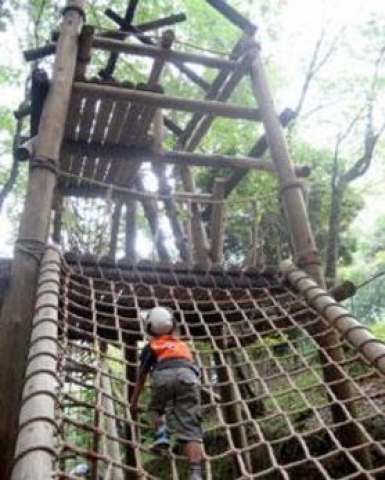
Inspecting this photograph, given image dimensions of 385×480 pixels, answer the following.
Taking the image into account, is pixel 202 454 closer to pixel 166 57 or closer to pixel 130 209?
pixel 166 57

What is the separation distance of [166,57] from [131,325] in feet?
6.51

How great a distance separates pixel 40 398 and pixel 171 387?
2.28ft

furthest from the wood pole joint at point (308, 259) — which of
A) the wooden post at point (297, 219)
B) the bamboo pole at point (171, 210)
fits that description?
the bamboo pole at point (171, 210)

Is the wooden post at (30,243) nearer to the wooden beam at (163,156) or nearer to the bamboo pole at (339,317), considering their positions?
the wooden beam at (163,156)

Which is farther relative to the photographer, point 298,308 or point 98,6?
point 98,6

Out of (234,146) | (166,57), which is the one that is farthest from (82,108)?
(234,146)

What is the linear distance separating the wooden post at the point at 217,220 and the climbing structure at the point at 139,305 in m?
0.01

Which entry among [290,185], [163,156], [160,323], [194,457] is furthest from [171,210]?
[194,457]

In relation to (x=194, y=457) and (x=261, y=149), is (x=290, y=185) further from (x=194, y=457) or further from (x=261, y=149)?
(x=194, y=457)

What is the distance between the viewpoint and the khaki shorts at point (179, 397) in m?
2.40

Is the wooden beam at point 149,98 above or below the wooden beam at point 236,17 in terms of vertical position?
below

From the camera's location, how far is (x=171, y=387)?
8.07 ft

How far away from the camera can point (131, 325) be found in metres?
3.84

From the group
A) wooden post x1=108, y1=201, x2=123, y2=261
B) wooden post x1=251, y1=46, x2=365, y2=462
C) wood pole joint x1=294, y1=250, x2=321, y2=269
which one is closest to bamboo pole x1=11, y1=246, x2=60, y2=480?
wooden post x1=251, y1=46, x2=365, y2=462
